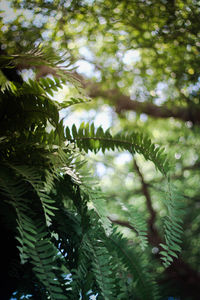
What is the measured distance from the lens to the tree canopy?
565 mm

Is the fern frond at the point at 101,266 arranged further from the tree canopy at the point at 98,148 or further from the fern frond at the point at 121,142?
the fern frond at the point at 121,142

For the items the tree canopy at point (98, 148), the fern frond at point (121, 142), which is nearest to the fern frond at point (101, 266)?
the tree canopy at point (98, 148)

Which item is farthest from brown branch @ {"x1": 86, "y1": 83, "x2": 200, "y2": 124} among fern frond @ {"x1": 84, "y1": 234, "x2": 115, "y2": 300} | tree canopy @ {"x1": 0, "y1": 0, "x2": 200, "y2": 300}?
fern frond @ {"x1": 84, "y1": 234, "x2": 115, "y2": 300}

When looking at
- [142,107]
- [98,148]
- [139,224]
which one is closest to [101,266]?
[139,224]

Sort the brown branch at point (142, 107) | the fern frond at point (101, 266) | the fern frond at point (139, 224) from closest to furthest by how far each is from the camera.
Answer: the fern frond at point (101, 266) < the fern frond at point (139, 224) < the brown branch at point (142, 107)

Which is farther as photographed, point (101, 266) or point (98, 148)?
point (98, 148)

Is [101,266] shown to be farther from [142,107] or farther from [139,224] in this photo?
[142,107]

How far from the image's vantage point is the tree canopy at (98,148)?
0.57 m

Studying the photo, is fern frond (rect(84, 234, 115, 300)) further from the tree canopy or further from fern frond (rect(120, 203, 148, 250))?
fern frond (rect(120, 203, 148, 250))

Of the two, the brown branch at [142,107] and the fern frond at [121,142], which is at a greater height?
the fern frond at [121,142]

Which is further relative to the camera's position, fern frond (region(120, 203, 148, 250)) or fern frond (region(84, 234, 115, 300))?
fern frond (region(120, 203, 148, 250))

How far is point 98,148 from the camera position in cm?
67

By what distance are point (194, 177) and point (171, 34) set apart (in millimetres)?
731

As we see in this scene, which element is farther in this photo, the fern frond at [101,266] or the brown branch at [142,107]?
the brown branch at [142,107]
